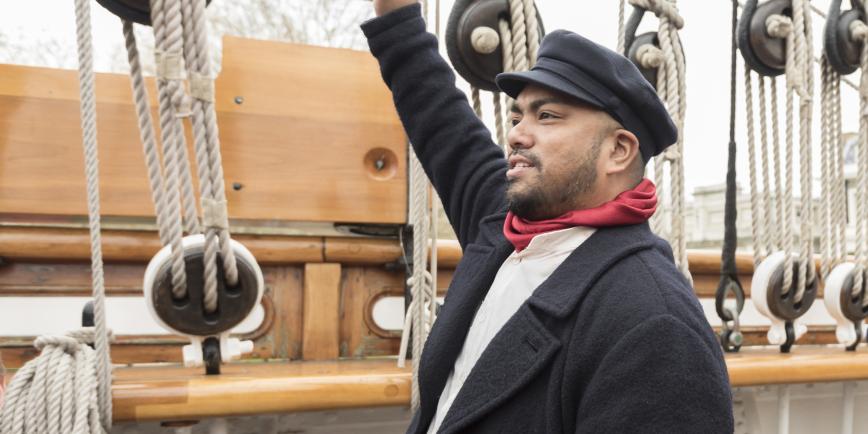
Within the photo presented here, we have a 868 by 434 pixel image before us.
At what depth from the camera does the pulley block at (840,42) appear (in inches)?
79.8

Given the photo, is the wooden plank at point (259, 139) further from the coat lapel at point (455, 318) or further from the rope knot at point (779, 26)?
the rope knot at point (779, 26)

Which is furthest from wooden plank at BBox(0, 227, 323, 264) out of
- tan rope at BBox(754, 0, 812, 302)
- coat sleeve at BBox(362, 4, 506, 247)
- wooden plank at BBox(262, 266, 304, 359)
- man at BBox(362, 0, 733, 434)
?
tan rope at BBox(754, 0, 812, 302)

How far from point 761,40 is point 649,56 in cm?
43

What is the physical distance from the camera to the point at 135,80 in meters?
1.13

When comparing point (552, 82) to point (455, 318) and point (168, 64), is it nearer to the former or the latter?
point (455, 318)

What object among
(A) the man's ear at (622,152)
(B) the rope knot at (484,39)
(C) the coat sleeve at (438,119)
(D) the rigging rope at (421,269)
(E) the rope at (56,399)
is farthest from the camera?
(B) the rope knot at (484,39)

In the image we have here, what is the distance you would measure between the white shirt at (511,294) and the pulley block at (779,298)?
3.49 feet

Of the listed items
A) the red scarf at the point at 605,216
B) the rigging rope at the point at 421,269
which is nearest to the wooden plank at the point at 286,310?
the rigging rope at the point at 421,269

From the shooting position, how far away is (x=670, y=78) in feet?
5.36

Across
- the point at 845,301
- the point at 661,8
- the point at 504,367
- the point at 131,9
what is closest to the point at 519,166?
the point at 504,367

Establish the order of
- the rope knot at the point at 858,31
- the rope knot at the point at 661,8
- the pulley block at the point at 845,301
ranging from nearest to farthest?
the rope knot at the point at 661,8 → the pulley block at the point at 845,301 → the rope knot at the point at 858,31

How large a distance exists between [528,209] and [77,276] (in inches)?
38.6

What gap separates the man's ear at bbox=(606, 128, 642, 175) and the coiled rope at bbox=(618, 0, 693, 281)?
2.36 feet

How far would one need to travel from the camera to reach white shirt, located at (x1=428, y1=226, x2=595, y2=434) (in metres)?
0.89
